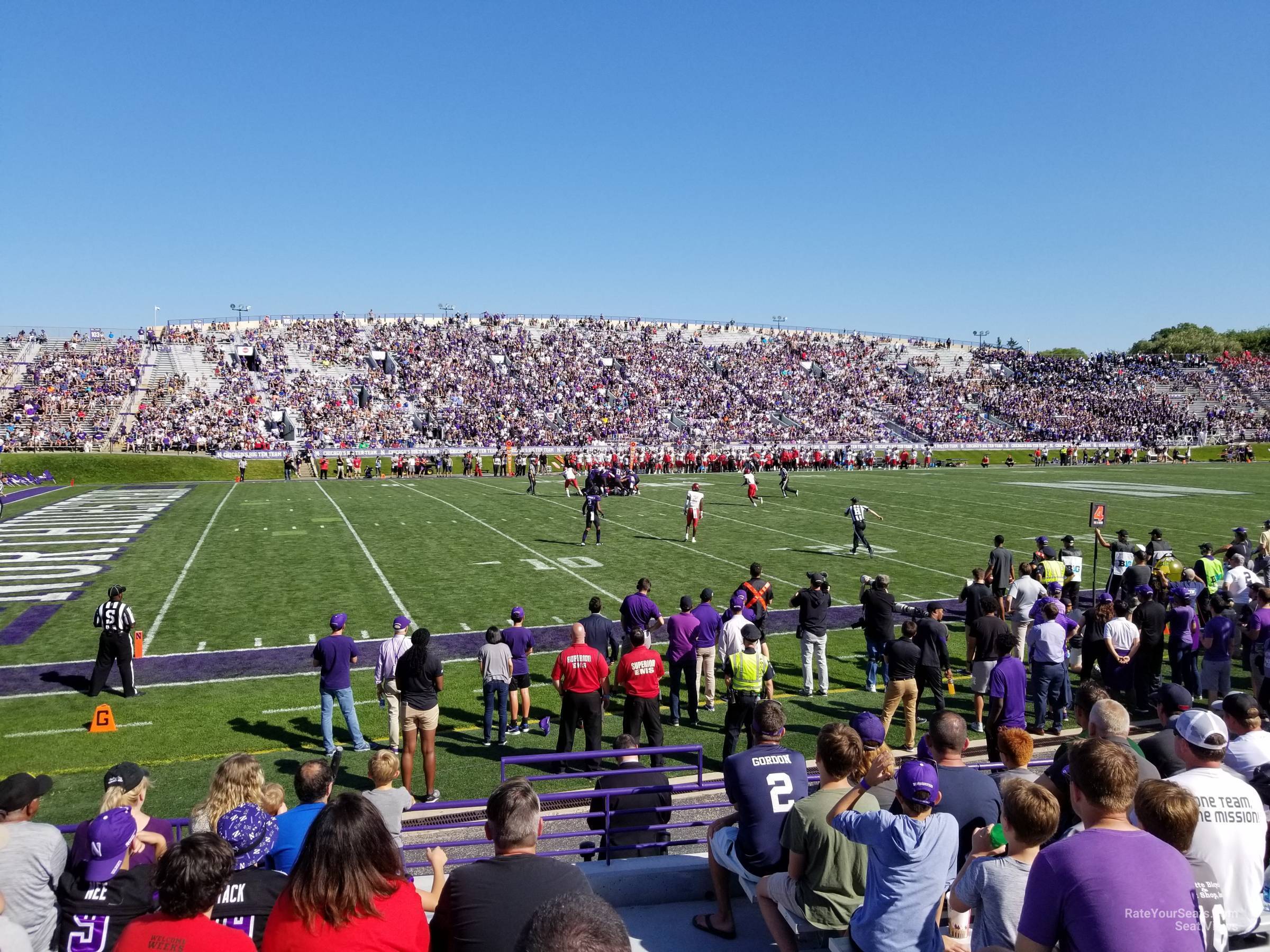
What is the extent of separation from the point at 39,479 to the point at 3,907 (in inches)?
1875

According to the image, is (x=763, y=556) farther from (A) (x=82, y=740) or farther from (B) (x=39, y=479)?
(B) (x=39, y=479)

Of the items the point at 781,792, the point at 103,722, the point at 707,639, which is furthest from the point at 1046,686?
the point at 103,722

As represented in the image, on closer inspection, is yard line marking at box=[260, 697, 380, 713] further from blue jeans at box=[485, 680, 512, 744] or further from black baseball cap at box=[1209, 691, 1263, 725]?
black baseball cap at box=[1209, 691, 1263, 725]

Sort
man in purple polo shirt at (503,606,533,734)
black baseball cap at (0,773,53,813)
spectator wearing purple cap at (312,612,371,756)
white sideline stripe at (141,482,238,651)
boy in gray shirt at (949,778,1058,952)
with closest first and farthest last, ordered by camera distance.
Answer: boy in gray shirt at (949,778,1058,952), black baseball cap at (0,773,53,813), spectator wearing purple cap at (312,612,371,756), man in purple polo shirt at (503,606,533,734), white sideline stripe at (141,482,238,651)

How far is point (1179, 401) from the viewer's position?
264 ft

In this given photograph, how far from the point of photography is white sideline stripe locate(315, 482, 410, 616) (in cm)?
1741

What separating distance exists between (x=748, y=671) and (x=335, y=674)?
4.72 meters

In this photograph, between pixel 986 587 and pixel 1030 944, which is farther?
pixel 986 587

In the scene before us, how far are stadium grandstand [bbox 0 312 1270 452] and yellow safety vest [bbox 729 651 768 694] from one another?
49.2 m

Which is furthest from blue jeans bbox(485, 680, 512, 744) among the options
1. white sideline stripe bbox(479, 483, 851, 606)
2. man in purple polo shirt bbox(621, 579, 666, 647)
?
white sideline stripe bbox(479, 483, 851, 606)

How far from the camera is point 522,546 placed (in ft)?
79.9

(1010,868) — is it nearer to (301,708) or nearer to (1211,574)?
(301,708)

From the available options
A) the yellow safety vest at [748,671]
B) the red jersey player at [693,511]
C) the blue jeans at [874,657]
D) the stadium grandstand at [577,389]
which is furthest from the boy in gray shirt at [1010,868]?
the stadium grandstand at [577,389]

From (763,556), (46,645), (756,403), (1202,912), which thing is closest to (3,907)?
(1202,912)
